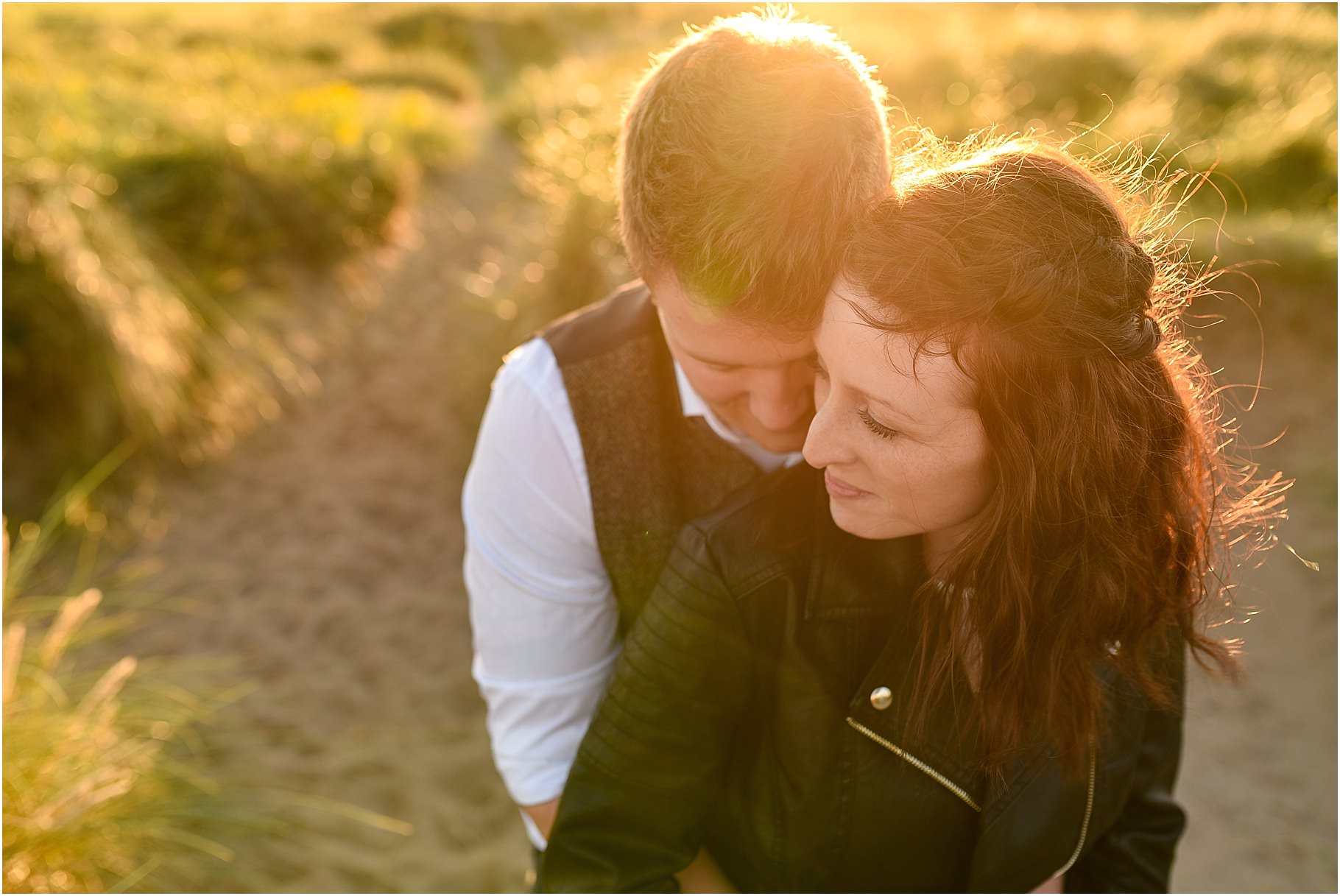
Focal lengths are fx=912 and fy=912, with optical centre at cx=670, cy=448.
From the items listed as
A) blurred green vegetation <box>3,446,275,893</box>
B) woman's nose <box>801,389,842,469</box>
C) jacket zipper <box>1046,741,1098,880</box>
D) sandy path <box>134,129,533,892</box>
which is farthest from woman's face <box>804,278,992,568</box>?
sandy path <box>134,129,533,892</box>

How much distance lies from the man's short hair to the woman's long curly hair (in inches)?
2.9

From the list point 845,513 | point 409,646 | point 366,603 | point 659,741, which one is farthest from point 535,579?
point 366,603

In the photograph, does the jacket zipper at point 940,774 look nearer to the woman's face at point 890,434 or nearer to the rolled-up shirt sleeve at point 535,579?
the woman's face at point 890,434

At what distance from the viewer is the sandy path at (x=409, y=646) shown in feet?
10.3

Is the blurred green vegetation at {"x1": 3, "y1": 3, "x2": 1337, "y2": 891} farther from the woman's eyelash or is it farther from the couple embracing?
the woman's eyelash

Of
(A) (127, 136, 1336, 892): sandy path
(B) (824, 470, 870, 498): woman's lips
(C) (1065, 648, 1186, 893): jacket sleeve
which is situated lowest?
(A) (127, 136, 1336, 892): sandy path

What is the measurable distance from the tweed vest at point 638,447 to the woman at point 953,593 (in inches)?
11.1

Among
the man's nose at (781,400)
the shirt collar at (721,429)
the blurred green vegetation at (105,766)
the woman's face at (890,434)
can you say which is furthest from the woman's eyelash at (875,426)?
the blurred green vegetation at (105,766)

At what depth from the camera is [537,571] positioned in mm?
1765

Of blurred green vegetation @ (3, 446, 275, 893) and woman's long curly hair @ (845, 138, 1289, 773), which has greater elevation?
woman's long curly hair @ (845, 138, 1289, 773)

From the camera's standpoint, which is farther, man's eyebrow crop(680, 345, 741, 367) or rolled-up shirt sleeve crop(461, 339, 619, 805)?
rolled-up shirt sleeve crop(461, 339, 619, 805)

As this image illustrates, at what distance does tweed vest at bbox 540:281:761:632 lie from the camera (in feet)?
5.69

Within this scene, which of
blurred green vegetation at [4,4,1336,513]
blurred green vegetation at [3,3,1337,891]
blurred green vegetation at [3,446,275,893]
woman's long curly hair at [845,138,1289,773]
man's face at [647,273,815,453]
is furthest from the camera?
blurred green vegetation at [4,4,1336,513]

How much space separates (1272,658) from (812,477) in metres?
3.36
